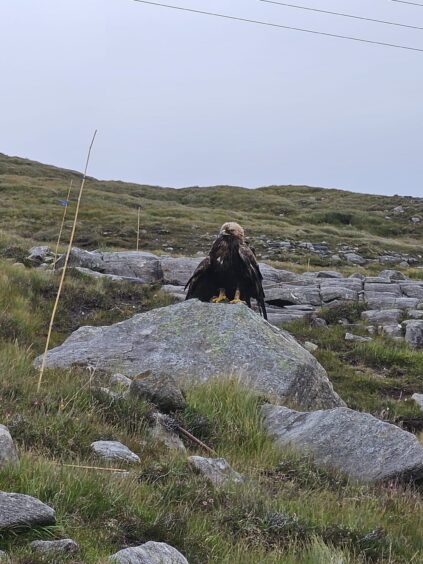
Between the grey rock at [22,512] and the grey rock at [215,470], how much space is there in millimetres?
1408

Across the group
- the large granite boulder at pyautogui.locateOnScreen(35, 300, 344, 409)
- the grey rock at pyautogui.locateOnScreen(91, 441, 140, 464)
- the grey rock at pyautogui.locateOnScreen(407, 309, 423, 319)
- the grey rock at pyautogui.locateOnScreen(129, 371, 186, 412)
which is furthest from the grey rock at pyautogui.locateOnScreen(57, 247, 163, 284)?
the grey rock at pyautogui.locateOnScreen(91, 441, 140, 464)

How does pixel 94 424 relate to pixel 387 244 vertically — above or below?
below

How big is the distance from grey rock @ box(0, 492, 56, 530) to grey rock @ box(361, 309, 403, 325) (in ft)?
40.1

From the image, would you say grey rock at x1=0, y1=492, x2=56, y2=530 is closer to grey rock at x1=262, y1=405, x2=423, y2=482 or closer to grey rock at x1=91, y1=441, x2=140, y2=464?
grey rock at x1=91, y1=441, x2=140, y2=464

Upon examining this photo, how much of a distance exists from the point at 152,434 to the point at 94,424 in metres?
0.49

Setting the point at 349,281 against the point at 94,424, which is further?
the point at 349,281

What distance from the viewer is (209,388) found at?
6.40 metres

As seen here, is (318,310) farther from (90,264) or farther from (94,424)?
(94,424)

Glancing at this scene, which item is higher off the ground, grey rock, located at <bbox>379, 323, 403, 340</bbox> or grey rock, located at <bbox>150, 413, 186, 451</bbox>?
grey rock, located at <bbox>379, 323, 403, 340</bbox>

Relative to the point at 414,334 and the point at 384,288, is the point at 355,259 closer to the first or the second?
the point at 384,288

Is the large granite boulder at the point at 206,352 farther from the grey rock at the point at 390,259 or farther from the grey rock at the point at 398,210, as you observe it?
the grey rock at the point at 398,210

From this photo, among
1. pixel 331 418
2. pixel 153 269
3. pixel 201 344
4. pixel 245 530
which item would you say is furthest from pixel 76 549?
pixel 153 269

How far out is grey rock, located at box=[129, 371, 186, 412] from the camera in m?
5.73

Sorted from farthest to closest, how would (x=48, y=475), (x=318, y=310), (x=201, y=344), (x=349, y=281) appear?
(x=349, y=281), (x=318, y=310), (x=201, y=344), (x=48, y=475)
